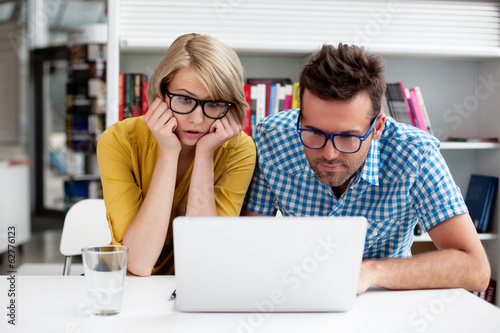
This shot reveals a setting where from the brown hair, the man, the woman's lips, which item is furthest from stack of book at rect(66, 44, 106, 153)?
the brown hair

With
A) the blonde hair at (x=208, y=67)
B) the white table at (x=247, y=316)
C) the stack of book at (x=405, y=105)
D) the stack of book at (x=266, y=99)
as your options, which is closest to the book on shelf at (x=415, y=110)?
the stack of book at (x=405, y=105)

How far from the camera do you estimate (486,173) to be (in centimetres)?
265

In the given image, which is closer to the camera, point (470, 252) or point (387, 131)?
point (470, 252)

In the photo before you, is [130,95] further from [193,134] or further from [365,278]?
[365,278]

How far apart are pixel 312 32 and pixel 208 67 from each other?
40.4 inches

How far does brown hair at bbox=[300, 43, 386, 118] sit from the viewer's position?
1351 mm

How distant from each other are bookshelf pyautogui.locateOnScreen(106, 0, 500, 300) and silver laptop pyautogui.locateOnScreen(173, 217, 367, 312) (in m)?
1.42

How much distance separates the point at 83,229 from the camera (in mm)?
1891

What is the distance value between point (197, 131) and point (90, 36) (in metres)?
2.83

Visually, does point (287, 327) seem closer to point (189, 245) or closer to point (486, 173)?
point (189, 245)

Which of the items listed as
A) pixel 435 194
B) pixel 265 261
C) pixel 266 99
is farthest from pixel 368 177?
pixel 266 99

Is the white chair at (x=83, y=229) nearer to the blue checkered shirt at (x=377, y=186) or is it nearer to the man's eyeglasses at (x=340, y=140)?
the blue checkered shirt at (x=377, y=186)

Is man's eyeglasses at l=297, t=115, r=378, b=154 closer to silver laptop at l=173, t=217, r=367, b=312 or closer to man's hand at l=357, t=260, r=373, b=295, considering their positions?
man's hand at l=357, t=260, r=373, b=295

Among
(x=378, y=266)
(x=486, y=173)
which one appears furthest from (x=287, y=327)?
(x=486, y=173)
